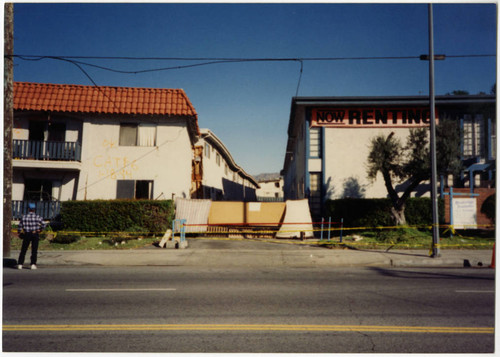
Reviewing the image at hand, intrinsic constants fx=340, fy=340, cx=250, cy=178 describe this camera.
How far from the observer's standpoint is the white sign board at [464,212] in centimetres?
1506

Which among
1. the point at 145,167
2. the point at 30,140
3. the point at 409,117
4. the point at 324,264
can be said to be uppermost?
the point at 409,117

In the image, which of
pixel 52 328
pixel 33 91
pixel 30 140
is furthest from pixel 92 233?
pixel 52 328

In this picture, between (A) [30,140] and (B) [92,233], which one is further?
(A) [30,140]

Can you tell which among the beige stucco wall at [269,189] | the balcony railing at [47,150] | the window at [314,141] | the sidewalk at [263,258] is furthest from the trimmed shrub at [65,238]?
the beige stucco wall at [269,189]

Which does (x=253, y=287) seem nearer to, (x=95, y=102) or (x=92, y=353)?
(x=92, y=353)

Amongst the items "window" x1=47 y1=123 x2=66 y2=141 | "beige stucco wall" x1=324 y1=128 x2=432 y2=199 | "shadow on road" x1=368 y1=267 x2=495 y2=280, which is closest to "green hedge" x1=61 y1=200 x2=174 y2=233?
"window" x1=47 y1=123 x2=66 y2=141

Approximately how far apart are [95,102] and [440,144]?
17.6m

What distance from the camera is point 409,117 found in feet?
66.3

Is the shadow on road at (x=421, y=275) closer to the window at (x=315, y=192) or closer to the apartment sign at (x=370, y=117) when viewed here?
the window at (x=315, y=192)

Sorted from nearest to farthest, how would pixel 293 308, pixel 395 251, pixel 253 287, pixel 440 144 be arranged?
pixel 293 308
pixel 253 287
pixel 395 251
pixel 440 144

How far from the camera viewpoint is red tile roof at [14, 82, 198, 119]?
59.7ft

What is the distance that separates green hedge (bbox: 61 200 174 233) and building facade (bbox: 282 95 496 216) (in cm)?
864

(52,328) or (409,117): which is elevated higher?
(409,117)

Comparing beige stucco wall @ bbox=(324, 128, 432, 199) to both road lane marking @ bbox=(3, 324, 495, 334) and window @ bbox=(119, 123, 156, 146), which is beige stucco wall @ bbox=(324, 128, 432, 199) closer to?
window @ bbox=(119, 123, 156, 146)
